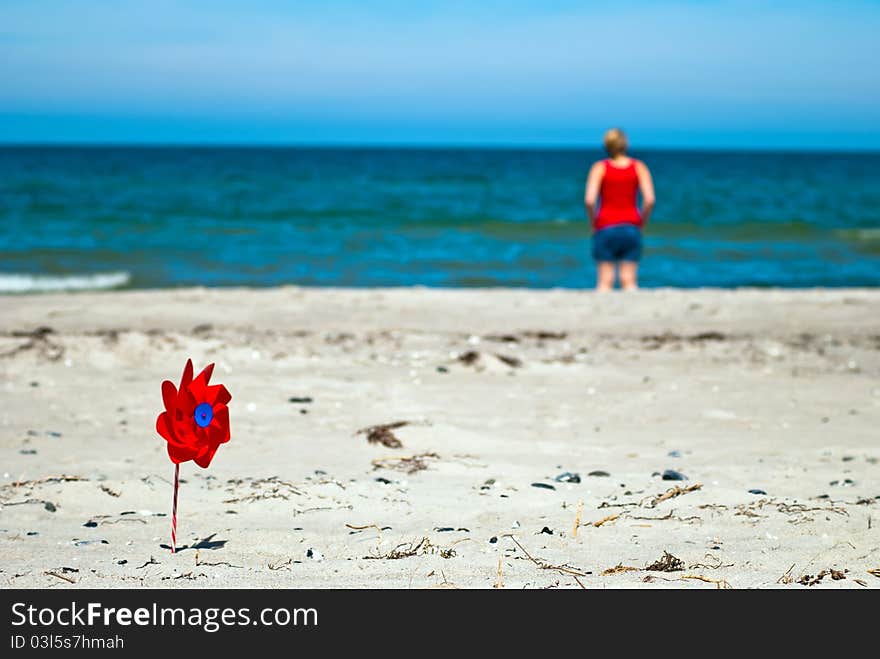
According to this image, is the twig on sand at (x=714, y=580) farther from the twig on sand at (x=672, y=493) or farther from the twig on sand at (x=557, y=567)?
the twig on sand at (x=672, y=493)

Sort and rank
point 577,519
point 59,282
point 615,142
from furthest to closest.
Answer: point 59,282
point 615,142
point 577,519

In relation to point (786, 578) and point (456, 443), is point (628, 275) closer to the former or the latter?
point (456, 443)

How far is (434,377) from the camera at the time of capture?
6219mm

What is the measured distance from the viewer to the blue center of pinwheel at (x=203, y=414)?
297cm

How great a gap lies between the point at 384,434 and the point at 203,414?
1851mm

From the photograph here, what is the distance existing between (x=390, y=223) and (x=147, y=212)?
6.24 metres

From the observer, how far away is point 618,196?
8.21 metres

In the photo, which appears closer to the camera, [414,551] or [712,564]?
[712,564]

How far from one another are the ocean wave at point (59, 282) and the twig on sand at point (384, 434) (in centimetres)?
1009

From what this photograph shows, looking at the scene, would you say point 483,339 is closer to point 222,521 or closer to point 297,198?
point 222,521

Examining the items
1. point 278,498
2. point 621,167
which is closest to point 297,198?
point 621,167

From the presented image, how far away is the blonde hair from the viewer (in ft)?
26.3

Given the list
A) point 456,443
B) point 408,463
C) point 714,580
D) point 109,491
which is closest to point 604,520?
point 714,580

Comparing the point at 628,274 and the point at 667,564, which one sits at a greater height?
the point at 628,274
